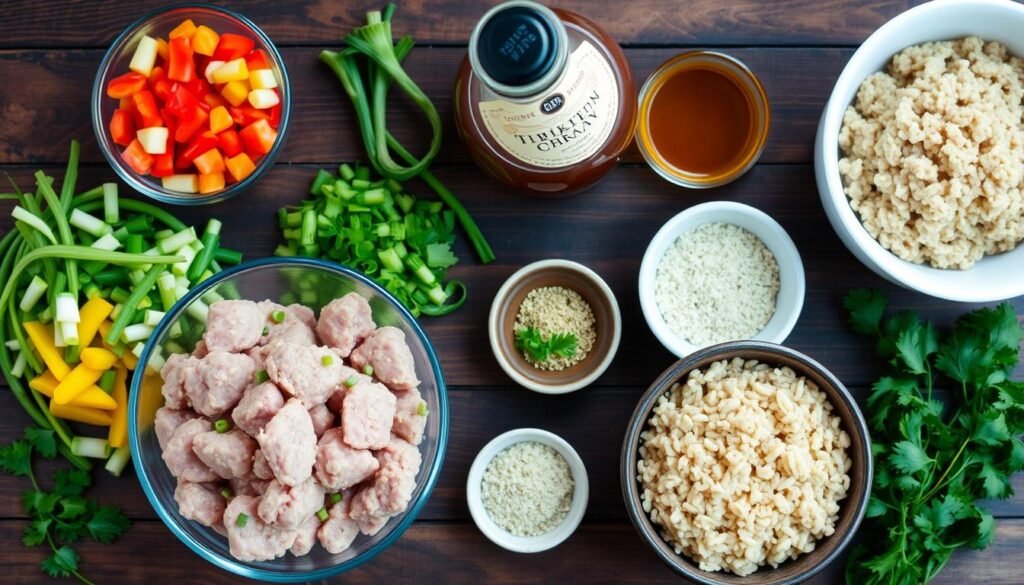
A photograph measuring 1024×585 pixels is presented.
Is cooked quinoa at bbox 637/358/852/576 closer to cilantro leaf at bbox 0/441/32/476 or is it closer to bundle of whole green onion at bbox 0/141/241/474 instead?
bundle of whole green onion at bbox 0/141/241/474

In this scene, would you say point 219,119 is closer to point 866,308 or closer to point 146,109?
point 146,109

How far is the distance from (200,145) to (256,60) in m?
0.22

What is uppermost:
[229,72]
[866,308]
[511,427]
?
[229,72]

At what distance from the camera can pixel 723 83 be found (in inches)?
75.7

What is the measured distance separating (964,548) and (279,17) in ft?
6.33

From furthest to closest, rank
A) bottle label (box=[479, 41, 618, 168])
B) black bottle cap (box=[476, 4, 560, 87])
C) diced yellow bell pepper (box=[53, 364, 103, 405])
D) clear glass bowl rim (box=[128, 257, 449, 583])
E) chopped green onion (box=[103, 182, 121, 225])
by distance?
chopped green onion (box=[103, 182, 121, 225]), diced yellow bell pepper (box=[53, 364, 103, 405]), clear glass bowl rim (box=[128, 257, 449, 583]), bottle label (box=[479, 41, 618, 168]), black bottle cap (box=[476, 4, 560, 87])

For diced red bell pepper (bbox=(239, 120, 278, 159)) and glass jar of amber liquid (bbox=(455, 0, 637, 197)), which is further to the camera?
diced red bell pepper (bbox=(239, 120, 278, 159))

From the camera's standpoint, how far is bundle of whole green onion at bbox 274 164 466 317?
1892mm

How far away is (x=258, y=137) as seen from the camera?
Result: 184 cm

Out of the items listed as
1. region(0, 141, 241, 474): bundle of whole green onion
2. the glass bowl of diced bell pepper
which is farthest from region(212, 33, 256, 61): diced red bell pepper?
region(0, 141, 241, 474): bundle of whole green onion

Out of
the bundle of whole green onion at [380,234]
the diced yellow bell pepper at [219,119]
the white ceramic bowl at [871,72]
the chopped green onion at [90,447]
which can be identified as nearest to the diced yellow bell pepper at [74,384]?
the chopped green onion at [90,447]

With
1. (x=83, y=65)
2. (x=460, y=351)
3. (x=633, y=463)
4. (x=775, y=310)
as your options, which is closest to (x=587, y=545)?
(x=633, y=463)

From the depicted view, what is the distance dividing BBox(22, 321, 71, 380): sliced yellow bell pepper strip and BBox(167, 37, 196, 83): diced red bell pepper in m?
0.60

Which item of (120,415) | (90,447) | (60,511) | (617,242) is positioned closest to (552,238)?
(617,242)
